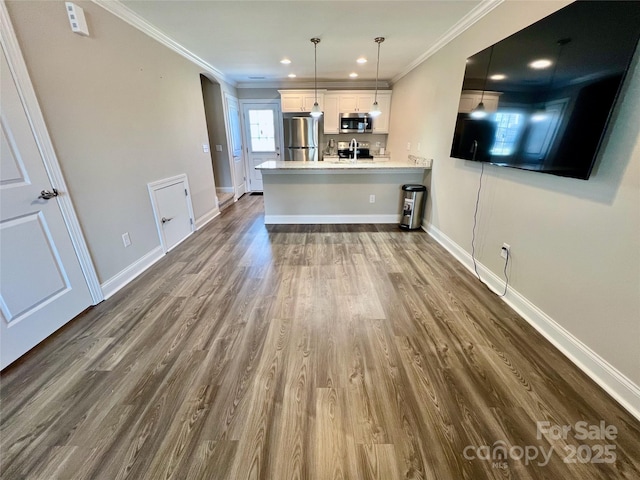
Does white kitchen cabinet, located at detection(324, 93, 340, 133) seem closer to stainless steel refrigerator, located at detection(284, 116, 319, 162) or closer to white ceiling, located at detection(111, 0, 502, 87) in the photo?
stainless steel refrigerator, located at detection(284, 116, 319, 162)

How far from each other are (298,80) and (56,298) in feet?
18.2

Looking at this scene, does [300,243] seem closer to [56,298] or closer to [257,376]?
[257,376]

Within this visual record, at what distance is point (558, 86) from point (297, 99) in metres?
4.99

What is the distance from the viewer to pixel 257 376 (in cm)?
158

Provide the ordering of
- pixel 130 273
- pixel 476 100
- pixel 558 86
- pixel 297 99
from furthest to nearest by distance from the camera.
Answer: pixel 297 99 < pixel 130 273 < pixel 476 100 < pixel 558 86

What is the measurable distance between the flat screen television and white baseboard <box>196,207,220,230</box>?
12.5 feet

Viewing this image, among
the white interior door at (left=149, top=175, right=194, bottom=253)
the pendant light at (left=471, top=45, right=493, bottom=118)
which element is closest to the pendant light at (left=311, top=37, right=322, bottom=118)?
the pendant light at (left=471, top=45, right=493, bottom=118)

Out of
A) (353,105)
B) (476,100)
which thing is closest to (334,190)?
(476,100)

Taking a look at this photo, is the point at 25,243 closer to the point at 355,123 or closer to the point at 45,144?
the point at 45,144

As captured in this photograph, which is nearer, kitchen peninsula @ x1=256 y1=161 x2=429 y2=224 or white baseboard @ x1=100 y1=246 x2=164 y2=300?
white baseboard @ x1=100 y1=246 x2=164 y2=300

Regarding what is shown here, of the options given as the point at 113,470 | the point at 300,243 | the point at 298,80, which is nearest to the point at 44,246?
the point at 113,470

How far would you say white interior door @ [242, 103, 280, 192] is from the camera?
6.12m

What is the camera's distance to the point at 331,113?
5855mm

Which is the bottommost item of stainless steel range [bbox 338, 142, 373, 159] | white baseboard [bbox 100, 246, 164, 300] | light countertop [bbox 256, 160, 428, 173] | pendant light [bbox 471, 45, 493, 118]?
white baseboard [bbox 100, 246, 164, 300]
